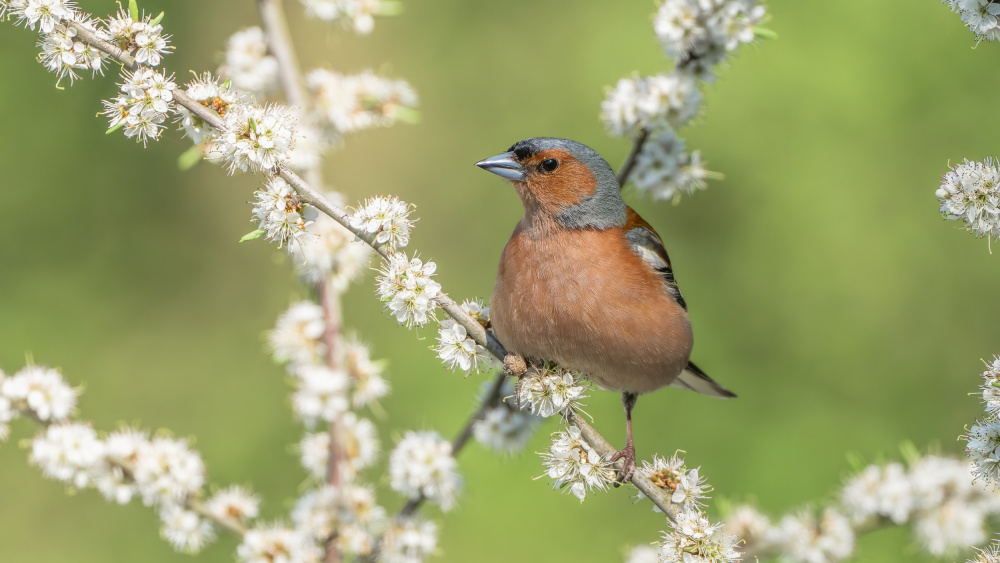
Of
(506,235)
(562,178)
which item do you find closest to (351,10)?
(562,178)

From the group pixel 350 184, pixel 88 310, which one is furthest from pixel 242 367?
pixel 350 184

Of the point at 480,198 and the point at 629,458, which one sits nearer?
the point at 629,458

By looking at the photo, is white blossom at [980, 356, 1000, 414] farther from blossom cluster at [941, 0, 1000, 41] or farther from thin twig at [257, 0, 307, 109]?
thin twig at [257, 0, 307, 109]

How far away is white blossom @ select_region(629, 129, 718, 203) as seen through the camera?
11.0 ft

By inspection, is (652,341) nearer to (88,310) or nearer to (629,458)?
(629,458)

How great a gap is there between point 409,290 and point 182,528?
143 centimetres

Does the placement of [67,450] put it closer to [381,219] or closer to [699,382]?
[381,219]

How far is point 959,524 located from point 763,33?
2.06 metres

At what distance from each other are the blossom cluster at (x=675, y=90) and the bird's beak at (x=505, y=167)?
1.28ft

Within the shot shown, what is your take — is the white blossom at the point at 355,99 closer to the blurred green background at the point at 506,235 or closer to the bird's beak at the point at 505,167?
the bird's beak at the point at 505,167

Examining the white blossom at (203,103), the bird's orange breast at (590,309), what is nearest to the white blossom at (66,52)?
the white blossom at (203,103)

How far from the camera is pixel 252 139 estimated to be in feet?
7.63

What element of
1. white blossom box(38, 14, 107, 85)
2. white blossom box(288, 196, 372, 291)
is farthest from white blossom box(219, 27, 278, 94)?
white blossom box(38, 14, 107, 85)

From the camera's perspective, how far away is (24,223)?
21.2 feet
